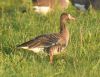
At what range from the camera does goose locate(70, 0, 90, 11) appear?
1664 cm

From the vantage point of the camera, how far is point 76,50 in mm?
10430

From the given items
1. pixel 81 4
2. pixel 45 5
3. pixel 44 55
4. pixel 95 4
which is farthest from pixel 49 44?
pixel 81 4

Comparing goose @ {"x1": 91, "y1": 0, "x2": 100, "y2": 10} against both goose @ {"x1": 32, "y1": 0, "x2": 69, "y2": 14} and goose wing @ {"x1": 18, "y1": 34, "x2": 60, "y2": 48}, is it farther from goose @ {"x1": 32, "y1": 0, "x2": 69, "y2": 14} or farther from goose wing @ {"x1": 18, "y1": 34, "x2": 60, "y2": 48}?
goose wing @ {"x1": 18, "y1": 34, "x2": 60, "y2": 48}

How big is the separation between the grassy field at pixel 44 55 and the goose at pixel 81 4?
2.35 meters

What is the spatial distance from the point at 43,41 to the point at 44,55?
0.30 metres

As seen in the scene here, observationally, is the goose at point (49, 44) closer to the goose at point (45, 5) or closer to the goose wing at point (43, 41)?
the goose wing at point (43, 41)

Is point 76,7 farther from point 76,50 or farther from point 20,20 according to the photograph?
point 76,50

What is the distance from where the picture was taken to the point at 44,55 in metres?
10.2

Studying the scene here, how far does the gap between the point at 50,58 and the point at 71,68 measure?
2.18 ft

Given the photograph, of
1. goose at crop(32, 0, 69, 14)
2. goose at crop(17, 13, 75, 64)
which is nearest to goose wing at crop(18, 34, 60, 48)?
goose at crop(17, 13, 75, 64)

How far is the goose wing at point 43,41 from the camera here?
33.4 feet

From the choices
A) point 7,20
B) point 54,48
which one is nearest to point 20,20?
point 7,20

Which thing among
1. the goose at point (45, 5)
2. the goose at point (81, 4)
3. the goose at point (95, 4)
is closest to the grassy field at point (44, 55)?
the goose at point (45, 5)

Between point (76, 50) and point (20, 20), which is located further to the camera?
point (20, 20)
